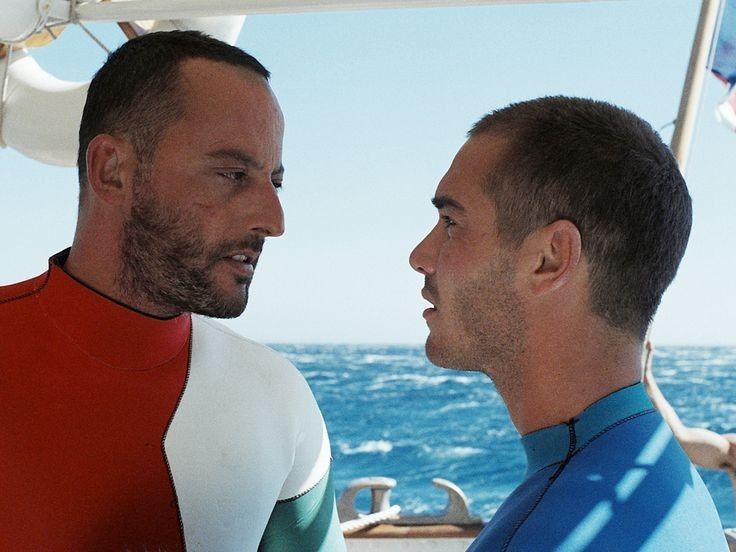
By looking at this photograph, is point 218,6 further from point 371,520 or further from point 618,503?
point 618,503

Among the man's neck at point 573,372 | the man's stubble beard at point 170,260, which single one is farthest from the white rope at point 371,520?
the man's neck at point 573,372

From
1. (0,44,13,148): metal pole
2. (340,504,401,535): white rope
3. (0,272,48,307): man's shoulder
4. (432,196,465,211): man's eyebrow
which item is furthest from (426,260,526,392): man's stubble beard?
(0,44,13,148): metal pole

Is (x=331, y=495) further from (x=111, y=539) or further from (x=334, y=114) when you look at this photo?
(x=334, y=114)

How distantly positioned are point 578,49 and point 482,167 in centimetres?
4268

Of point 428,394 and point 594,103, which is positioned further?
point 428,394

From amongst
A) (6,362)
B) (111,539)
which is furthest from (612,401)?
(6,362)

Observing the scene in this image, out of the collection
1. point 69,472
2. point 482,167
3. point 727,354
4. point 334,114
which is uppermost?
point 334,114

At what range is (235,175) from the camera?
5.31 ft

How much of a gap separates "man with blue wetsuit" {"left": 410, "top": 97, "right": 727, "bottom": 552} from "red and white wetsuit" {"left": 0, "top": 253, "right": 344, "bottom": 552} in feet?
1.66

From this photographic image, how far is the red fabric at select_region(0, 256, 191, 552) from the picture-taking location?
1.58m

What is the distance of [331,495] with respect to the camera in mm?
1891

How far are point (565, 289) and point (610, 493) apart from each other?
278 mm

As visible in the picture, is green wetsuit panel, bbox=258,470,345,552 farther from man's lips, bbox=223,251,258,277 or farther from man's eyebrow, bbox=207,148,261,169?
man's eyebrow, bbox=207,148,261,169

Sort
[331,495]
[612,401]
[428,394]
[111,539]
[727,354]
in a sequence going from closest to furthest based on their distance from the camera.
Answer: [612,401], [111,539], [331,495], [428,394], [727,354]
